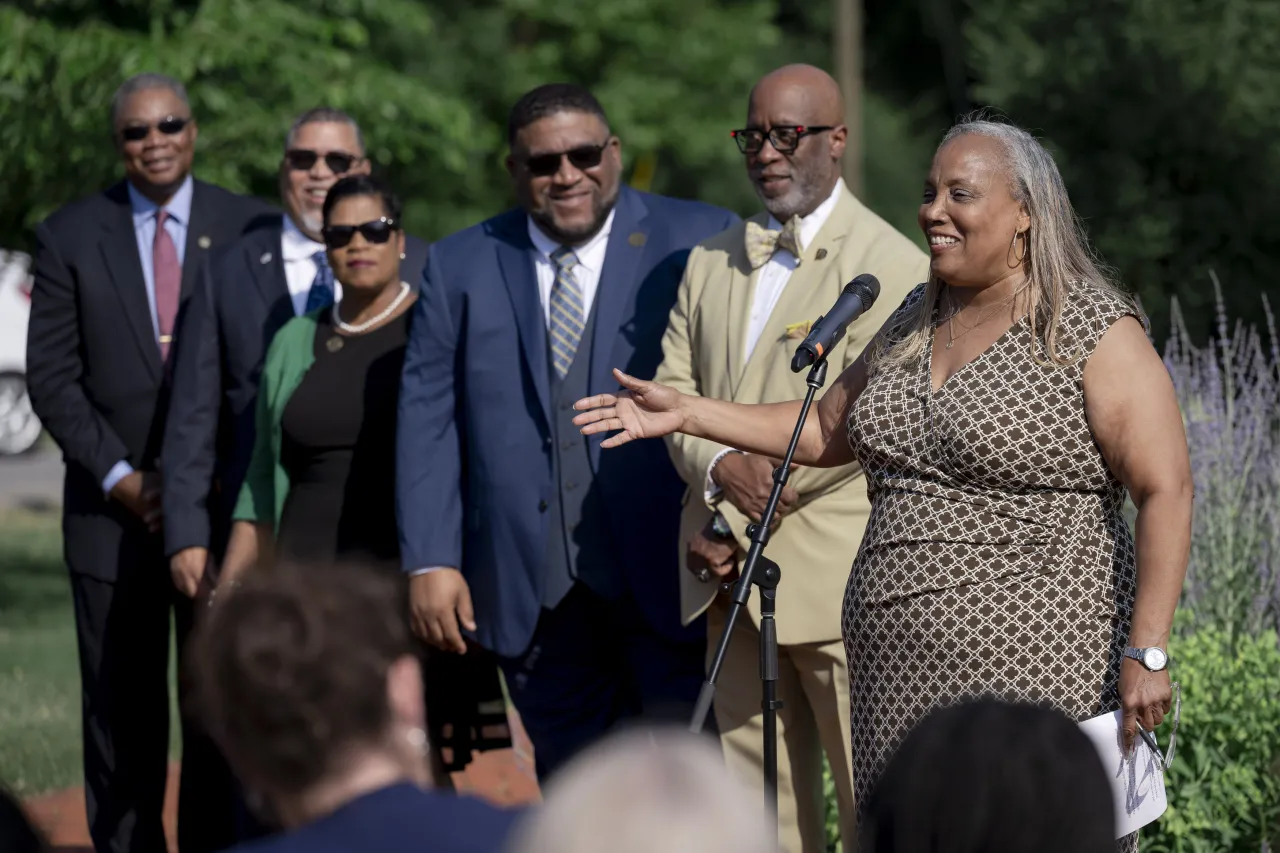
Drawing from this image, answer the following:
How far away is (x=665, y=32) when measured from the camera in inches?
810

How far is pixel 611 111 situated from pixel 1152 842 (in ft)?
48.0

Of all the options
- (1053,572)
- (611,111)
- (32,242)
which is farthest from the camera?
(611,111)

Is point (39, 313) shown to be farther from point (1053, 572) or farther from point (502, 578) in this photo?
point (1053, 572)

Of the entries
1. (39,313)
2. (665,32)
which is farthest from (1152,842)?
(665,32)

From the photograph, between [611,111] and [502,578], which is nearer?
[502,578]

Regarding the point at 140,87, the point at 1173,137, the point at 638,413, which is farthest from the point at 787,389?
the point at 1173,137

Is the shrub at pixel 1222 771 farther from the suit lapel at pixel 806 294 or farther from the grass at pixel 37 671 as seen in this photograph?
the grass at pixel 37 671

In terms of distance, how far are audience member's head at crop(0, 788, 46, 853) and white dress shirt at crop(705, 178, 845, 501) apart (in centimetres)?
319

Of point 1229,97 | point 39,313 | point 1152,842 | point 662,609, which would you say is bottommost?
point 1152,842

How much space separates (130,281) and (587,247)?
1.88m

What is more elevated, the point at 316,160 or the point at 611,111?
the point at 611,111

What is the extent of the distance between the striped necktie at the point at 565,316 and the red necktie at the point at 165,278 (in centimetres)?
171

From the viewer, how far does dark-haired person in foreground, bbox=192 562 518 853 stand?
7.37 feet

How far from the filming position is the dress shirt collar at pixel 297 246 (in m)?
6.53
